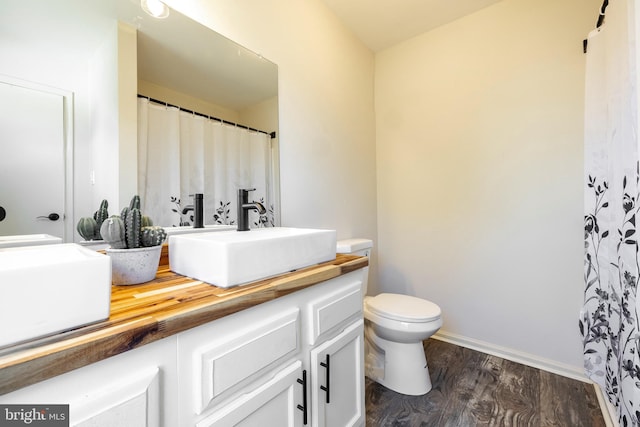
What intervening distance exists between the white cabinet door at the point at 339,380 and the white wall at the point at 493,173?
4.05 feet

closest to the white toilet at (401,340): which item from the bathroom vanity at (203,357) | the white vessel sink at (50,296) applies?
the bathroom vanity at (203,357)

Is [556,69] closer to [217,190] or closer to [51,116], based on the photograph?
[217,190]

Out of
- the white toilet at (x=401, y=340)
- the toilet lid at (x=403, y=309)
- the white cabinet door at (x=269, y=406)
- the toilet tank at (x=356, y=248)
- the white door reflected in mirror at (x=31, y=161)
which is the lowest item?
the white toilet at (x=401, y=340)

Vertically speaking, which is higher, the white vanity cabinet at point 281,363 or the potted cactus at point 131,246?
the potted cactus at point 131,246

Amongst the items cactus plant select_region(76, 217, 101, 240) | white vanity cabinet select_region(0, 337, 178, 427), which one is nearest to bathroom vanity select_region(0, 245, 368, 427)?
white vanity cabinet select_region(0, 337, 178, 427)

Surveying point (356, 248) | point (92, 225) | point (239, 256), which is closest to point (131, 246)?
point (92, 225)

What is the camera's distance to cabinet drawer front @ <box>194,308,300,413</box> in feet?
1.91

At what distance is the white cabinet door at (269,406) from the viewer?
0.62 meters

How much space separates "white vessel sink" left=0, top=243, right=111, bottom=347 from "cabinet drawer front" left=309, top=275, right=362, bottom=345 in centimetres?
55

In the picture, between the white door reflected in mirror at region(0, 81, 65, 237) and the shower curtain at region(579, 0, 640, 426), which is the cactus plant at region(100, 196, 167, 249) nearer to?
the white door reflected in mirror at region(0, 81, 65, 237)

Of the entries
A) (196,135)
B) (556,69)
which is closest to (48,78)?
(196,135)

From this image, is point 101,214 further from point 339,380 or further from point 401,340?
point 401,340

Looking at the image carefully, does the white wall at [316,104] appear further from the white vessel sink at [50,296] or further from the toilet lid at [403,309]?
the white vessel sink at [50,296]

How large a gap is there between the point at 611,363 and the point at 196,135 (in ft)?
6.51
